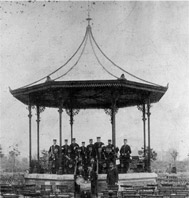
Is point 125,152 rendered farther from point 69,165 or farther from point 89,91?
point 89,91

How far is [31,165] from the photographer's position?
77.0 ft

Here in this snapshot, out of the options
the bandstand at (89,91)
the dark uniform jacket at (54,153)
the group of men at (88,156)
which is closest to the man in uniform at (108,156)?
the group of men at (88,156)

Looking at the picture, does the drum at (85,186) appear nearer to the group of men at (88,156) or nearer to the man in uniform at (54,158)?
the group of men at (88,156)

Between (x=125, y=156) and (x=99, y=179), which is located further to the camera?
(x=125, y=156)

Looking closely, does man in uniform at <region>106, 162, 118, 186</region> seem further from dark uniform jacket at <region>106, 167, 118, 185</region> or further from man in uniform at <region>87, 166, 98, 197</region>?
man in uniform at <region>87, 166, 98, 197</region>

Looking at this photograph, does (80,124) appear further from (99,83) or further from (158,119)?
(99,83)

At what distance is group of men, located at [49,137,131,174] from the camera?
827 inches

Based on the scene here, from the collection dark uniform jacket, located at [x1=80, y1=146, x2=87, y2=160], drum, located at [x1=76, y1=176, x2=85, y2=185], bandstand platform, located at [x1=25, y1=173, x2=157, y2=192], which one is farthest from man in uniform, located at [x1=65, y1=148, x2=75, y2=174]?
drum, located at [x1=76, y1=176, x2=85, y2=185]

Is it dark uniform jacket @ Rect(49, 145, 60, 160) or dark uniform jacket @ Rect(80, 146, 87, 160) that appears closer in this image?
dark uniform jacket @ Rect(80, 146, 87, 160)

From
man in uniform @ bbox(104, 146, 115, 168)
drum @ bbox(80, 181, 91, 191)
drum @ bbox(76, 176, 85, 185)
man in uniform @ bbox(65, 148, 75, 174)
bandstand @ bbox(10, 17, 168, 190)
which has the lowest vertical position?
drum @ bbox(80, 181, 91, 191)

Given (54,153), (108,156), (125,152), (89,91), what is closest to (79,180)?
(108,156)

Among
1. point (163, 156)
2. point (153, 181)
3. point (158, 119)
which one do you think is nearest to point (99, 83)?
point (153, 181)

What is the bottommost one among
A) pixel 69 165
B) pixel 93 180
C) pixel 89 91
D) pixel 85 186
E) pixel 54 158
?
pixel 85 186

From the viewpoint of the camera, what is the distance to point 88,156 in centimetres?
2275
